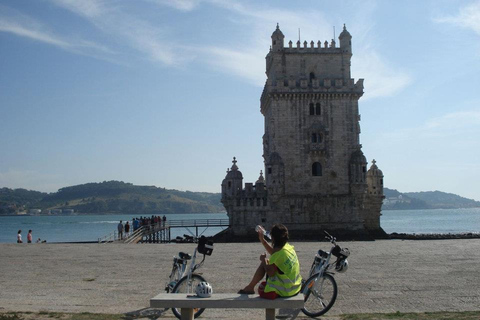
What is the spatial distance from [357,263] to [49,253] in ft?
41.6

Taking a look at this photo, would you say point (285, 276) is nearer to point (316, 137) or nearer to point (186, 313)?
point (186, 313)

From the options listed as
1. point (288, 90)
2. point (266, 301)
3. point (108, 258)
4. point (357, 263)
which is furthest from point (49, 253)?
point (288, 90)

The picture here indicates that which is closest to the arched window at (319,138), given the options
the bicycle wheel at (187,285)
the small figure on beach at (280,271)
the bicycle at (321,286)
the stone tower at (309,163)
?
the stone tower at (309,163)

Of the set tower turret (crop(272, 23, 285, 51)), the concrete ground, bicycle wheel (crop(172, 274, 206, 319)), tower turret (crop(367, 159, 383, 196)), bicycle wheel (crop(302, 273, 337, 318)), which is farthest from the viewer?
tower turret (crop(367, 159, 383, 196))

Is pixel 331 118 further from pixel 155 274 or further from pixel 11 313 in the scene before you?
pixel 11 313

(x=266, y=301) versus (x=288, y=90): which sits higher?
(x=288, y=90)

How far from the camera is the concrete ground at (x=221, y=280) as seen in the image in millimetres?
11344

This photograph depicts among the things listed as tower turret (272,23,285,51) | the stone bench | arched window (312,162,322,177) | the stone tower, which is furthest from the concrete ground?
tower turret (272,23,285,51)

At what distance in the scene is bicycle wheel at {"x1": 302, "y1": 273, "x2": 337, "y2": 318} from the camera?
10602 millimetres

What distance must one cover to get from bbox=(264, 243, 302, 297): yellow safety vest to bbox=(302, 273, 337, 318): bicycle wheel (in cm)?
140

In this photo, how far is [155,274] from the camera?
1622cm

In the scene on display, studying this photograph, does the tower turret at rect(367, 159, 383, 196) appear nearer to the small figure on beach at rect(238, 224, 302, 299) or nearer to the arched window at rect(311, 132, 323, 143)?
the arched window at rect(311, 132, 323, 143)

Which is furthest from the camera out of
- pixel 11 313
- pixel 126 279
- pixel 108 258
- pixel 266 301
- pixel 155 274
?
pixel 108 258

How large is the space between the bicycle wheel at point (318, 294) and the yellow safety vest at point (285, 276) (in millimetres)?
1395
